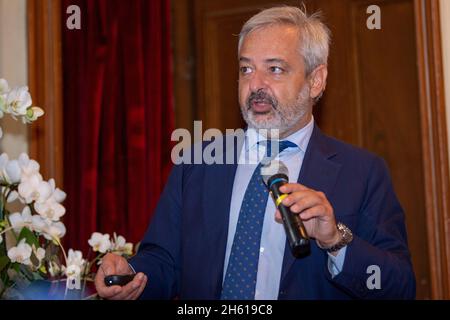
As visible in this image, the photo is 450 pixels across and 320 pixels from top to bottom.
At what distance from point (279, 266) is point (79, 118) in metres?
1.05

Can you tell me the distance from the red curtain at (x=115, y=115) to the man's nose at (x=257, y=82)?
824 mm

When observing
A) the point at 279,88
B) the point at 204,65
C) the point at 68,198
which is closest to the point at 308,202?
the point at 279,88

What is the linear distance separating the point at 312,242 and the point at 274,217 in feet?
0.36

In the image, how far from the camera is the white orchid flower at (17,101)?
1583 mm

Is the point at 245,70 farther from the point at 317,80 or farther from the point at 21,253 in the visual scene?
the point at 21,253

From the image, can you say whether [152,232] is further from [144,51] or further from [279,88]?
[144,51]

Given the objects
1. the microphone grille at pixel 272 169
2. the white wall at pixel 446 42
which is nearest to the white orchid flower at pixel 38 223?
the microphone grille at pixel 272 169

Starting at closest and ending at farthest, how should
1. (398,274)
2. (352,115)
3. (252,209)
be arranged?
(398,274) → (252,209) → (352,115)

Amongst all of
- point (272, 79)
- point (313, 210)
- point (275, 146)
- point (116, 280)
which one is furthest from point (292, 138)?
point (116, 280)

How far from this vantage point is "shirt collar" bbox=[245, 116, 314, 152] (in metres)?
1.84

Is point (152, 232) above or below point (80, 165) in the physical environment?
below

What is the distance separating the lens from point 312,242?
1.68 m

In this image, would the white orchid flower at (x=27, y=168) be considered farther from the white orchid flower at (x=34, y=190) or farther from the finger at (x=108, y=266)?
the finger at (x=108, y=266)
